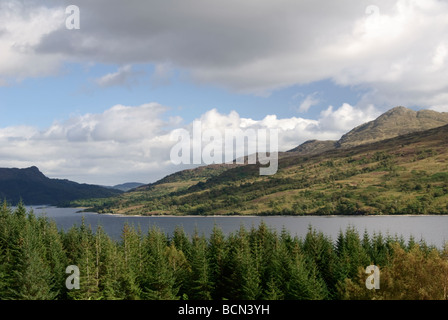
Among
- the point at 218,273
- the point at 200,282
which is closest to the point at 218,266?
the point at 218,273

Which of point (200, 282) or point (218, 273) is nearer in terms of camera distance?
point (200, 282)

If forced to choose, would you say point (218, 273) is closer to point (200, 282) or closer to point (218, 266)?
point (218, 266)

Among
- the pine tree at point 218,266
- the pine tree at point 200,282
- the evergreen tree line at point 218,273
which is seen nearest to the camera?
the evergreen tree line at point 218,273

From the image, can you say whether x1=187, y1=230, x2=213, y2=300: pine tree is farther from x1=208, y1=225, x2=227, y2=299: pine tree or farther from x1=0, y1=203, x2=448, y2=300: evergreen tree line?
x1=208, y1=225, x2=227, y2=299: pine tree

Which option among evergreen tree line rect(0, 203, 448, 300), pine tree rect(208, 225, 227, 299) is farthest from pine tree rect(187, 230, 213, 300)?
pine tree rect(208, 225, 227, 299)

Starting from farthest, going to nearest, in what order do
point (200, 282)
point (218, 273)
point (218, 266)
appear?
point (218, 266) < point (218, 273) < point (200, 282)

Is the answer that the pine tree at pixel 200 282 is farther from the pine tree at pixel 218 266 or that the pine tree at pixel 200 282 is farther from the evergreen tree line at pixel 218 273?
the pine tree at pixel 218 266

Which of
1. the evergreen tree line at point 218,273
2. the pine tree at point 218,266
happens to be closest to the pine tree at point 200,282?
the evergreen tree line at point 218,273

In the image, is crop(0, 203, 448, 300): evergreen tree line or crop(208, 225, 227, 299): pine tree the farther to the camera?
crop(208, 225, 227, 299): pine tree

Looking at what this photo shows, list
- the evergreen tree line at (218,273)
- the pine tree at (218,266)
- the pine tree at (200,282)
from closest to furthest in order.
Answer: the evergreen tree line at (218,273)
the pine tree at (200,282)
the pine tree at (218,266)

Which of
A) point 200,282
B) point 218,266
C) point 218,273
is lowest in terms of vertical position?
point 200,282

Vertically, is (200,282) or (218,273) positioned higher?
(218,273)

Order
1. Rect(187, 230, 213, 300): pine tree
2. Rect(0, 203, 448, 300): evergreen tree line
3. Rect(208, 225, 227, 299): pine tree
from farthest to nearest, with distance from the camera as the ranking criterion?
Rect(208, 225, 227, 299): pine tree → Rect(187, 230, 213, 300): pine tree → Rect(0, 203, 448, 300): evergreen tree line

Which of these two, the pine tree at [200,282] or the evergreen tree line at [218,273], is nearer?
the evergreen tree line at [218,273]
